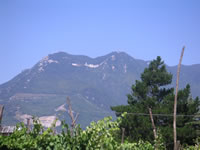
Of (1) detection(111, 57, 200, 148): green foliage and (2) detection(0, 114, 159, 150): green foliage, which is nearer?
(2) detection(0, 114, 159, 150): green foliage

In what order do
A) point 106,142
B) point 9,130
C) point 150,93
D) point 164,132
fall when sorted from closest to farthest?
1. point 106,142
2. point 9,130
3. point 164,132
4. point 150,93

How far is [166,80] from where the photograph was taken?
206ft

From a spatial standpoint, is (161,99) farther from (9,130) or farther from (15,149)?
(15,149)

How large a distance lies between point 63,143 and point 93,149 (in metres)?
0.64

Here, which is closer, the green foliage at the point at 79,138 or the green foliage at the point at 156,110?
the green foliage at the point at 79,138

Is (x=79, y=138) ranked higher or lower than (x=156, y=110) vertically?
higher

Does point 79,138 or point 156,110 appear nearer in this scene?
point 79,138

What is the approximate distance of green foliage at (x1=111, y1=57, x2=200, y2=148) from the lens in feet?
157

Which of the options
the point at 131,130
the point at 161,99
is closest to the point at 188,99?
the point at 161,99

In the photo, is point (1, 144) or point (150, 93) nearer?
point (1, 144)

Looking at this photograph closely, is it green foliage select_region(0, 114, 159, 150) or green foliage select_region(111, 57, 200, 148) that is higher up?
green foliage select_region(0, 114, 159, 150)

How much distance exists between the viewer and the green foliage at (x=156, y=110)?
47.8 meters

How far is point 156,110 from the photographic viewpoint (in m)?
51.8

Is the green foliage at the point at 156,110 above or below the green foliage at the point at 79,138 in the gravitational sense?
below
